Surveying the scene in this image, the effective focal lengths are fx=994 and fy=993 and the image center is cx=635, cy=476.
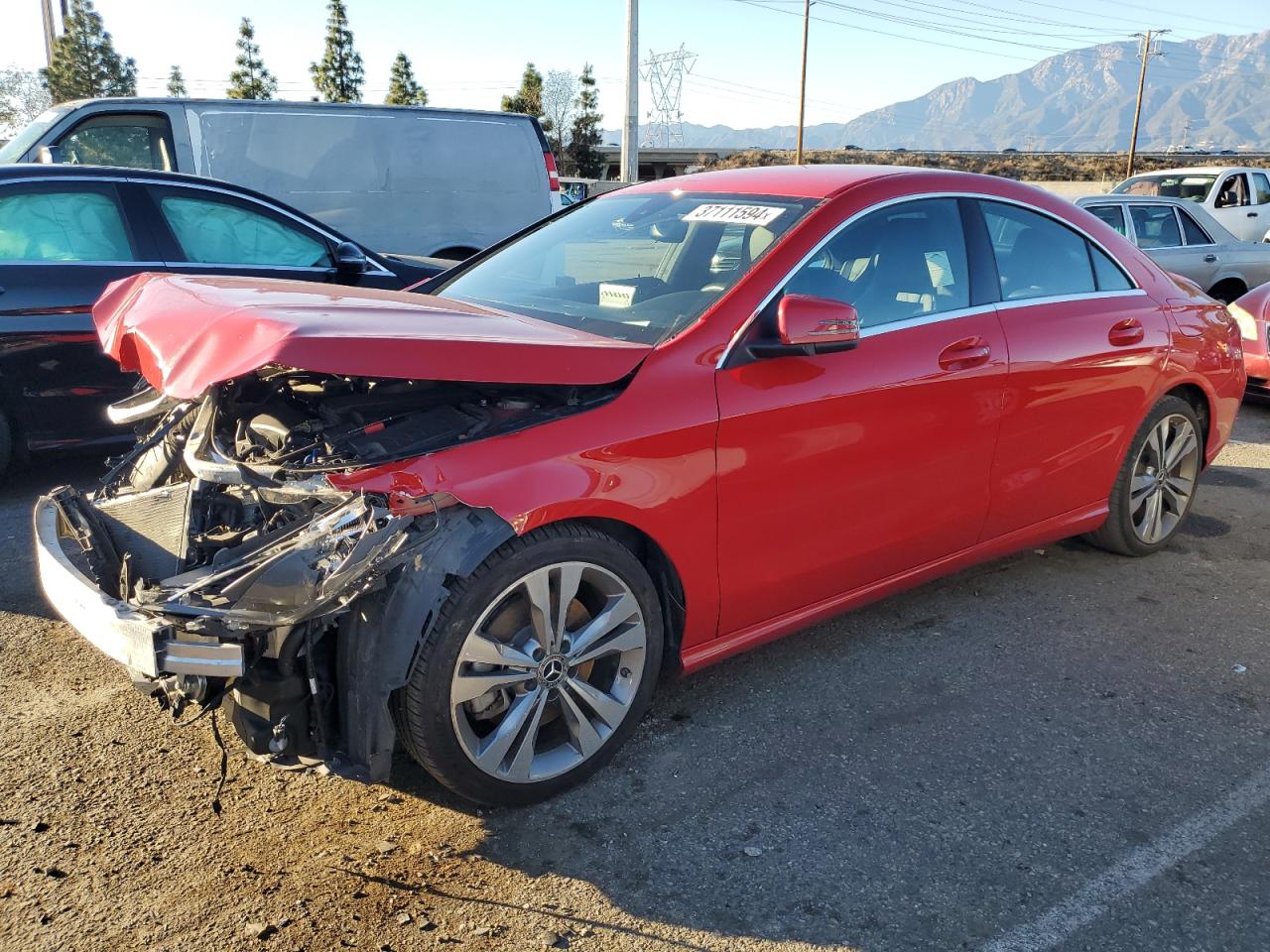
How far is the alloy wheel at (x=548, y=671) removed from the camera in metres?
2.62

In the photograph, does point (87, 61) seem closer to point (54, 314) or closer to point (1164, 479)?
point (54, 314)

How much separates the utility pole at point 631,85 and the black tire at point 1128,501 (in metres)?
24.5

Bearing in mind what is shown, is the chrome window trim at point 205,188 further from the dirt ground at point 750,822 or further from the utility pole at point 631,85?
the utility pole at point 631,85

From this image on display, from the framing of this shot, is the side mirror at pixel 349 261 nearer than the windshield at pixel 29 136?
Yes

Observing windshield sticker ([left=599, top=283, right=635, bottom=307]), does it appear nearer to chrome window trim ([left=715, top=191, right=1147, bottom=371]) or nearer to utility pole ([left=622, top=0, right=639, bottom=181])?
chrome window trim ([left=715, top=191, right=1147, bottom=371])

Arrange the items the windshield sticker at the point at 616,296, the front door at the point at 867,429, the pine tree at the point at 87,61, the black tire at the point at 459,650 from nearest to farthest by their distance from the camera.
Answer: the black tire at the point at 459,650
the front door at the point at 867,429
the windshield sticker at the point at 616,296
the pine tree at the point at 87,61

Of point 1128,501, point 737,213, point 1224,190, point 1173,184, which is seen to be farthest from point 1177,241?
point 737,213

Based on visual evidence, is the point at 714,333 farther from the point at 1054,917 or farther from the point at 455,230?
the point at 455,230

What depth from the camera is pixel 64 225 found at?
17.3 ft

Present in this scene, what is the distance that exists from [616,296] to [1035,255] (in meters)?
1.79

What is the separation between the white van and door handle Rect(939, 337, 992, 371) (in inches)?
295

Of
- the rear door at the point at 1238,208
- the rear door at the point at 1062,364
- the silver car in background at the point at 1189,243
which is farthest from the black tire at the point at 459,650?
the rear door at the point at 1238,208

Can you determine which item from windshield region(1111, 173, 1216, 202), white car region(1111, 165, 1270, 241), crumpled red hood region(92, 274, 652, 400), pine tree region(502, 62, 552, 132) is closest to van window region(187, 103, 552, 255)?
crumpled red hood region(92, 274, 652, 400)

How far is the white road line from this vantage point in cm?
230
